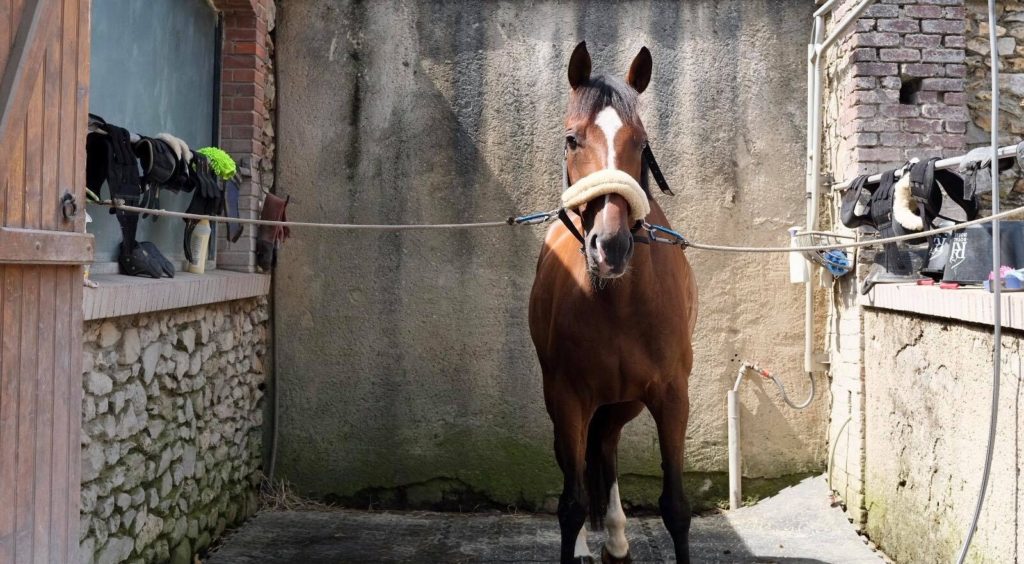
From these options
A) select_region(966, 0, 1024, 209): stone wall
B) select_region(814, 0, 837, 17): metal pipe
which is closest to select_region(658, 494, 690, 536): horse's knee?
select_region(966, 0, 1024, 209): stone wall

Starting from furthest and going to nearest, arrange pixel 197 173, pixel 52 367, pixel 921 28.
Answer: pixel 921 28 → pixel 197 173 → pixel 52 367

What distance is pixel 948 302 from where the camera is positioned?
368 centimetres

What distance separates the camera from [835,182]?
5.39m

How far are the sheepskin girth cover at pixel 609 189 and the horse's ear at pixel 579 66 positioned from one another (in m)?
0.50

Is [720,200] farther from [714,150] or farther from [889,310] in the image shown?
[889,310]

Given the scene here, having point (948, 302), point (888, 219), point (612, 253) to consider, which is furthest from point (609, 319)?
point (888, 219)

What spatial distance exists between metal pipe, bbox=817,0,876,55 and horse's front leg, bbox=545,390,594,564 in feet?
7.73

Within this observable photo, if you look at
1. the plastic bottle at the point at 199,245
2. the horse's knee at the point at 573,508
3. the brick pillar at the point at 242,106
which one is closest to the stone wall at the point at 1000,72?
the horse's knee at the point at 573,508

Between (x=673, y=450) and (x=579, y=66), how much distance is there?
1.53 meters

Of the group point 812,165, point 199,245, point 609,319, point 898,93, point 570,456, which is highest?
point 898,93

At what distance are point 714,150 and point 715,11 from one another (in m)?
0.87

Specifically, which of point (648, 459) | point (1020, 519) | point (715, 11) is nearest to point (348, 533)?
point (648, 459)

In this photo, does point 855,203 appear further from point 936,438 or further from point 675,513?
point 675,513

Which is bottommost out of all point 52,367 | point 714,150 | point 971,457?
point 971,457
